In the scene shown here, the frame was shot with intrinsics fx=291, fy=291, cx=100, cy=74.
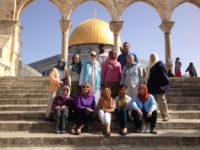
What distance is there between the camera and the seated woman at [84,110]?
7.18 meters

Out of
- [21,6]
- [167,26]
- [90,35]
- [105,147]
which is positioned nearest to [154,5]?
[167,26]

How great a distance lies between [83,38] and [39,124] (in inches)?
1321

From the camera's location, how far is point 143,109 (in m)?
7.30

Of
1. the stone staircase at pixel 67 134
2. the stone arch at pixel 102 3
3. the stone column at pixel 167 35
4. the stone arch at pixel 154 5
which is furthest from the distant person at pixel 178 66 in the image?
the stone staircase at pixel 67 134

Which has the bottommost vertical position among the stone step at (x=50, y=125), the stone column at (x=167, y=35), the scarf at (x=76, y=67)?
the stone step at (x=50, y=125)

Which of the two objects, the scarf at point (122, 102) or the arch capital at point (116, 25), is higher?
the arch capital at point (116, 25)

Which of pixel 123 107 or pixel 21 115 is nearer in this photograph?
pixel 123 107

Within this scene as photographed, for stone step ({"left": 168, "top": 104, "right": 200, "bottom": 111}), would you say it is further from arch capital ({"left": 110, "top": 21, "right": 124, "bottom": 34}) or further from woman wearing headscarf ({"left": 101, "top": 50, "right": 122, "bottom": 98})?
arch capital ({"left": 110, "top": 21, "right": 124, "bottom": 34})

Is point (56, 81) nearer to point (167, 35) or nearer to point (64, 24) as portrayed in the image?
point (64, 24)

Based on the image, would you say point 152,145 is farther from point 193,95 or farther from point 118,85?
point 193,95

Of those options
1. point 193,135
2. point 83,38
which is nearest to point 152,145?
point 193,135

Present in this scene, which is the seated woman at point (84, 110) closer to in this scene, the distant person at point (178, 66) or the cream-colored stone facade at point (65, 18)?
the distant person at point (178, 66)

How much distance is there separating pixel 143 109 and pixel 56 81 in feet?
7.95

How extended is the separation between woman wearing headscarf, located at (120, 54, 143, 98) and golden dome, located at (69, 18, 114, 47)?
3248 centimetres
